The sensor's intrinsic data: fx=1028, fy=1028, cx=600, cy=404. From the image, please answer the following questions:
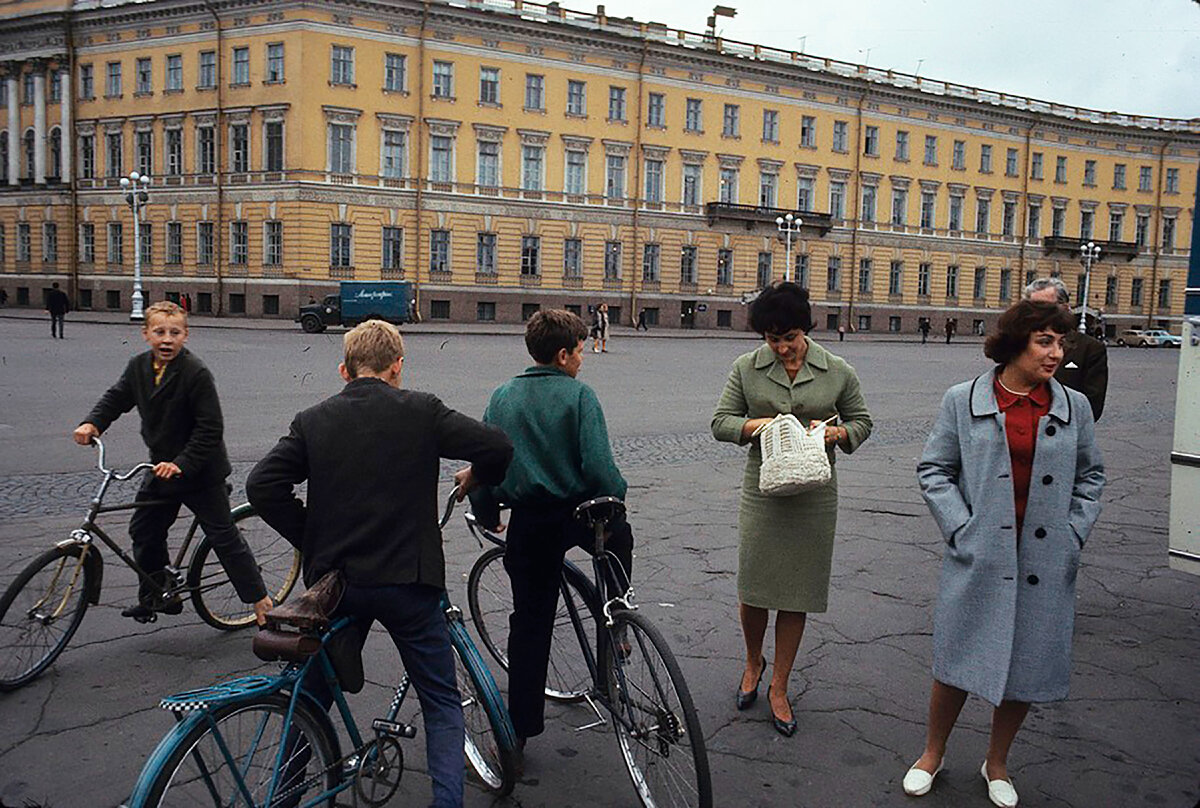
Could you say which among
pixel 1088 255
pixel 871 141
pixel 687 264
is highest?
pixel 871 141

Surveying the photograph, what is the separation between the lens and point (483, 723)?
12.2 ft

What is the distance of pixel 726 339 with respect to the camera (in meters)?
46.1

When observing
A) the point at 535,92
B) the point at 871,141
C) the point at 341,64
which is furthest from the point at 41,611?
the point at 871,141

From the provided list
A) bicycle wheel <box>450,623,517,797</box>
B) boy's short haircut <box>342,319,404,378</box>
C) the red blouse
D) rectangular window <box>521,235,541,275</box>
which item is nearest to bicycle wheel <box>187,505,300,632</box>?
bicycle wheel <box>450,623,517,797</box>

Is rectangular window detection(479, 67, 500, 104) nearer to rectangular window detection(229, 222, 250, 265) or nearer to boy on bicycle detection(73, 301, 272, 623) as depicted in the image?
rectangular window detection(229, 222, 250, 265)

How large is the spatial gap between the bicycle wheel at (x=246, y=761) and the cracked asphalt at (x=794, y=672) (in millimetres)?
646

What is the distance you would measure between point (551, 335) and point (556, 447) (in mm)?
415

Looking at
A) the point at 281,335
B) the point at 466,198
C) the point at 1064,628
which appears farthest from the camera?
the point at 466,198

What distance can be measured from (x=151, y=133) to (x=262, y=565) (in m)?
49.5

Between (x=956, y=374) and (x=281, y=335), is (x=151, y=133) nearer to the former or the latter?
(x=281, y=335)

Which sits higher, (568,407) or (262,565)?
(568,407)

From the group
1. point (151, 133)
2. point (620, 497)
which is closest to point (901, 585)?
point (620, 497)

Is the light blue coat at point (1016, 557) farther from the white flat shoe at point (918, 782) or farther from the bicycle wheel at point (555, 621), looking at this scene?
the bicycle wheel at point (555, 621)

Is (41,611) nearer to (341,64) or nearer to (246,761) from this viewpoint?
(246,761)
